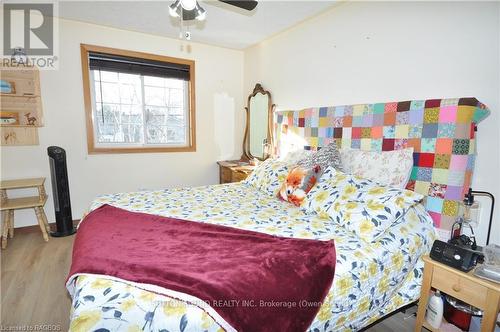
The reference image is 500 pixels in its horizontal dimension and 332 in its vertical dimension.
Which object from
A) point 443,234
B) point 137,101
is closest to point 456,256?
point 443,234

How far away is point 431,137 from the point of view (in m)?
1.72

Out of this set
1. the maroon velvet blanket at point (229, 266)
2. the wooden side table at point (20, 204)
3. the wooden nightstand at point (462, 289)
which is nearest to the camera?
the maroon velvet blanket at point (229, 266)

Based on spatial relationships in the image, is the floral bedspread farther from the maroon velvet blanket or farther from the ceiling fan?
the ceiling fan

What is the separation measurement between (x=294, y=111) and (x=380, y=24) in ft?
3.67

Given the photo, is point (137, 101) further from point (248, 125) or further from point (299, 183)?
point (299, 183)

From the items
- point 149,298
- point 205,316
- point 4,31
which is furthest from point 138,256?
point 4,31

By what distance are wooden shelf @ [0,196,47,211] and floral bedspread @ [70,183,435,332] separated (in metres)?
1.20

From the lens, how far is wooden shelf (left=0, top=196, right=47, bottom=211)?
2531 millimetres

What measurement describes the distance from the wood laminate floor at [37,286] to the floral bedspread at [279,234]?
0.49 meters

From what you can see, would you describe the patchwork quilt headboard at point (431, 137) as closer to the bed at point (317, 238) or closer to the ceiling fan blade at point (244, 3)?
the bed at point (317, 238)

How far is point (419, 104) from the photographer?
1775 mm

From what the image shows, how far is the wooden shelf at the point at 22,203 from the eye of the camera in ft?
8.30

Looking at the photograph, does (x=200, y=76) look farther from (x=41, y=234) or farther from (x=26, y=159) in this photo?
(x=41, y=234)

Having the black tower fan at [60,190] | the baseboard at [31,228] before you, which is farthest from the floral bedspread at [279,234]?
the baseboard at [31,228]
